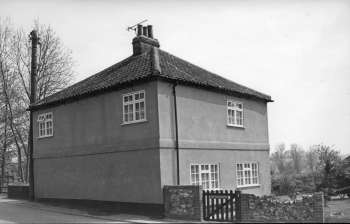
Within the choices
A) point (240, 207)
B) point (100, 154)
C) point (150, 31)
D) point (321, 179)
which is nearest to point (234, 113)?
point (150, 31)

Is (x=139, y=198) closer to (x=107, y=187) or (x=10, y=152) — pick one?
(x=107, y=187)

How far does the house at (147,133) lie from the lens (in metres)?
18.2

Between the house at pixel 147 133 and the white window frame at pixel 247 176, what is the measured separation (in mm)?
55

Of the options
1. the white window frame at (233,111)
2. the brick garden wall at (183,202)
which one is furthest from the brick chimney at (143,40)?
the brick garden wall at (183,202)

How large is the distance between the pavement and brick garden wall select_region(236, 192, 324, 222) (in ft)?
8.58

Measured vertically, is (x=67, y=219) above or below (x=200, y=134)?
below

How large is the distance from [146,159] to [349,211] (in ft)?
31.1

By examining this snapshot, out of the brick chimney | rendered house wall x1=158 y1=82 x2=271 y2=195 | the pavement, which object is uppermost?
the brick chimney

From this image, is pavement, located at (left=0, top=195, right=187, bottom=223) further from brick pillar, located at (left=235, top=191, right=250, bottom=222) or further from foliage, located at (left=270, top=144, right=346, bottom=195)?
foliage, located at (left=270, top=144, right=346, bottom=195)

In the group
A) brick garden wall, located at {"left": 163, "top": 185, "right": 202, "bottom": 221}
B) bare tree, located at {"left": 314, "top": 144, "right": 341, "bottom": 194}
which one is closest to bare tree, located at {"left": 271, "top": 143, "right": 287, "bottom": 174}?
bare tree, located at {"left": 314, "top": 144, "right": 341, "bottom": 194}

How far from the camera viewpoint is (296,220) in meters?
14.5

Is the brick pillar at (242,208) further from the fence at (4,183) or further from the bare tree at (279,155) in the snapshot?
the bare tree at (279,155)

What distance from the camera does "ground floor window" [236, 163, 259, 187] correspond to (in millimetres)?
22391

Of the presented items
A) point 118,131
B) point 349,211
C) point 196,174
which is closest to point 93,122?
point 118,131
